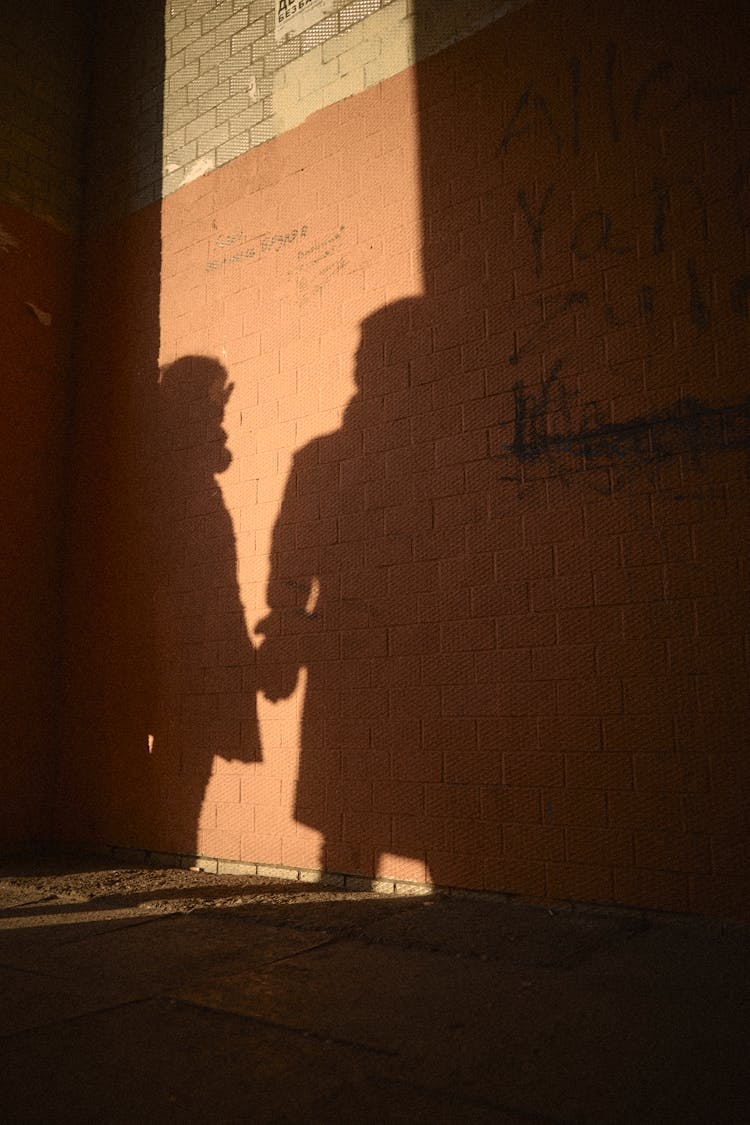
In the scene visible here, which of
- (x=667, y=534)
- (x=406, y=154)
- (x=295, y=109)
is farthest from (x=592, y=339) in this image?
(x=295, y=109)

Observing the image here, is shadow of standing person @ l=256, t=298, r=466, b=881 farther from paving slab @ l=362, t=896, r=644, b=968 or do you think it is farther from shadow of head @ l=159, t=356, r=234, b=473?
shadow of head @ l=159, t=356, r=234, b=473

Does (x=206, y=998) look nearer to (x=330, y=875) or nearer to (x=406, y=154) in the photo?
(x=330, y=875)

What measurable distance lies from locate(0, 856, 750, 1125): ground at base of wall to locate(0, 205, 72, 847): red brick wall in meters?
1.75

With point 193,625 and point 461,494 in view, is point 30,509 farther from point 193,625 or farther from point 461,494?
point 461,494

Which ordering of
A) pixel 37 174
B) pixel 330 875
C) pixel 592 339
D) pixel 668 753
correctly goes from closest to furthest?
pixel 668 753, pixel 592 339, pixel 330 875, pixel 37 174

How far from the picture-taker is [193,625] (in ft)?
14.9

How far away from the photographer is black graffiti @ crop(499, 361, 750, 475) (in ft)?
10.2

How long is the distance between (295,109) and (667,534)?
326 centimetres

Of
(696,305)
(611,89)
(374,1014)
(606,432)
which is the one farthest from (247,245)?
(374,1014)

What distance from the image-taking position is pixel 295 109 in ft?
15.0

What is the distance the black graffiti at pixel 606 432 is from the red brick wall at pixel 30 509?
3177mm

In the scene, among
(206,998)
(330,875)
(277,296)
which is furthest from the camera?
(277,296)

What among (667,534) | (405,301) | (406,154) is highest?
(406,154)

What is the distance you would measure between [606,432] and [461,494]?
70 cm
